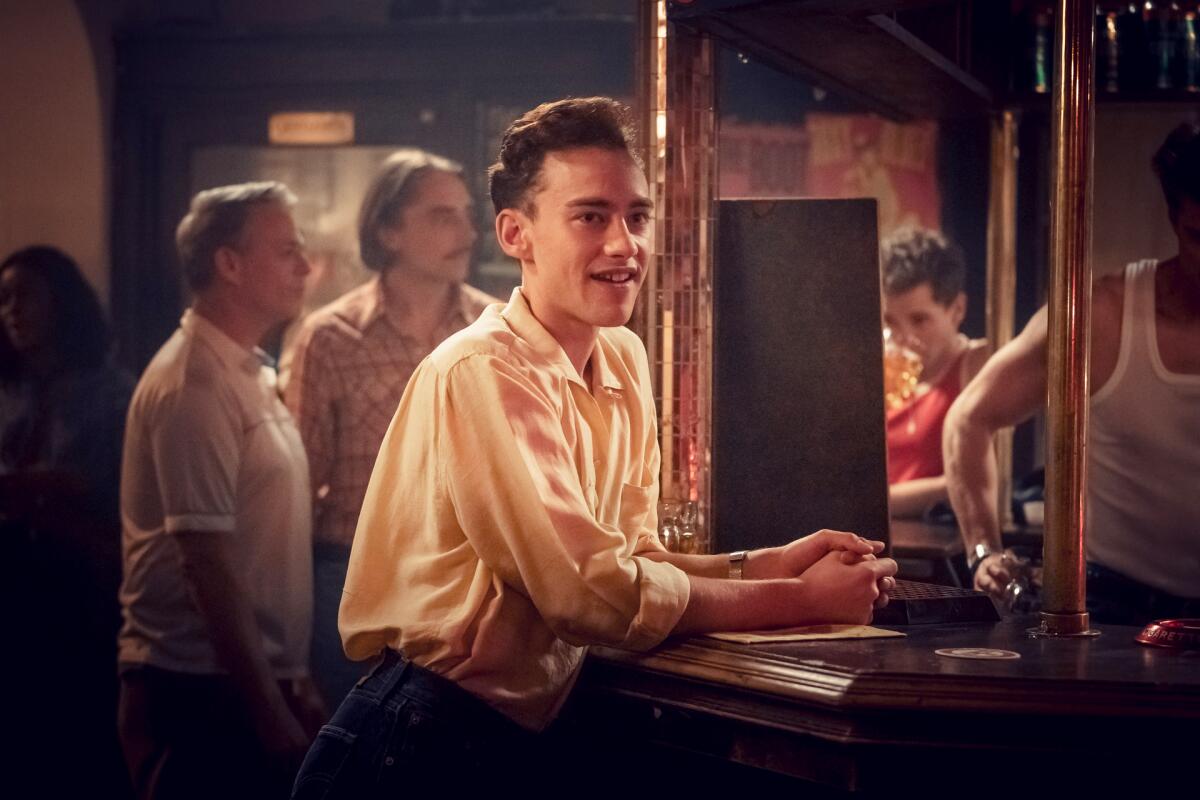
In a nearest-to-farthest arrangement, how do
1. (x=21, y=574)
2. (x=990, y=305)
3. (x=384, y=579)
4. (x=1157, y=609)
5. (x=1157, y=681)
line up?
(x=1157, y=681) → (x=384, y=579) → (x=1157, y=609) → (x=990, y=305) → (x=21, y=574)

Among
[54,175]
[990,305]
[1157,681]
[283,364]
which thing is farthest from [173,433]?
[1157,681]

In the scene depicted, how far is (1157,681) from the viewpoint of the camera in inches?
64.1

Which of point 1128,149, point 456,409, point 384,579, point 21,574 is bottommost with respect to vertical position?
point 21,574

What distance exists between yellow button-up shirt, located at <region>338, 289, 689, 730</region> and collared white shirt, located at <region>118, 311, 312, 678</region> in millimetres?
2421

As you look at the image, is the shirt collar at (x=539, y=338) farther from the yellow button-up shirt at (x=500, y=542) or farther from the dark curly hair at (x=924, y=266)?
the dark curly hair at (x=924, y=266)

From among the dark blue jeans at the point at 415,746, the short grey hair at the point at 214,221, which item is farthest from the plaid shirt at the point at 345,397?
the dark blue jeans at the point at 415,746

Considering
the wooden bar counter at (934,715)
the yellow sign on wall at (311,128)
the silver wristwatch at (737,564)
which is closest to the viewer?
the wooden bar counter at (934,715)

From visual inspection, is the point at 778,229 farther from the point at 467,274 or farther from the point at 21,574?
the point at 21,574

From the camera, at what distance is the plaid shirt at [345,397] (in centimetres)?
454

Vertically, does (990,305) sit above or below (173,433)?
above

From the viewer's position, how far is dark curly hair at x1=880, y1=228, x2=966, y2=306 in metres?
4.52

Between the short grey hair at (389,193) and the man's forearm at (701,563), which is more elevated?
the short grey hair at (389,193)

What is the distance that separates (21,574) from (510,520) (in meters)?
3.26

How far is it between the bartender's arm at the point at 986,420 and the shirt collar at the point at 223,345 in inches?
88.3
